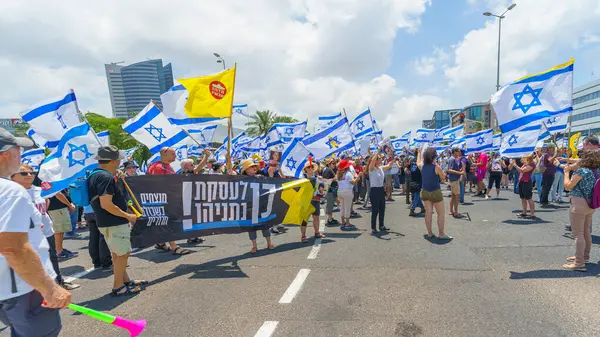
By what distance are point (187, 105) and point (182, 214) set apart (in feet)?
7.07

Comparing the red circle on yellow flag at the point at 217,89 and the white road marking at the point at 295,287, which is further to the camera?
the red circle on yellow flag at the point at 217,89

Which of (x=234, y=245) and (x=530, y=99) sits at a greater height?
(x=530, y=99)

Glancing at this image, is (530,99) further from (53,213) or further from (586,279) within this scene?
(53,213)

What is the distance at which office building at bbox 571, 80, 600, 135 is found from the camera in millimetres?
63469

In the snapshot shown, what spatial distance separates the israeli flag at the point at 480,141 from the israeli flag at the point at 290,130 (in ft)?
25.6

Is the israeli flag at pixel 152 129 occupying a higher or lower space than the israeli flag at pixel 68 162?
higher

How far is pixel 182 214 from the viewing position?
538 centimetres

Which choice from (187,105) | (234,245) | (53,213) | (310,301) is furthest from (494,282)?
(53,213)

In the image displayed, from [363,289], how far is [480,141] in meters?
12.6

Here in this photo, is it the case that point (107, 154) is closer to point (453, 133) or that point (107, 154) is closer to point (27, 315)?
point (27, 315)

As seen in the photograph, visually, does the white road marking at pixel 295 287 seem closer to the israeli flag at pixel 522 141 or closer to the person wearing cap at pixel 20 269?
the person wearing cap at pixel 20 269

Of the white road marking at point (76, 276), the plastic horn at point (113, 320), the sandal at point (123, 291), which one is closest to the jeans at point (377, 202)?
the sandal at point (123, 291)

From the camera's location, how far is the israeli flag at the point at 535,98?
594cm

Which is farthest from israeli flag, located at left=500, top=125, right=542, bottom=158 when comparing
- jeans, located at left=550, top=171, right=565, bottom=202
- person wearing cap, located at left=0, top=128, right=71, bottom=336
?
person wearing cap, located at left=0, top=128, right=71, bottom=336
